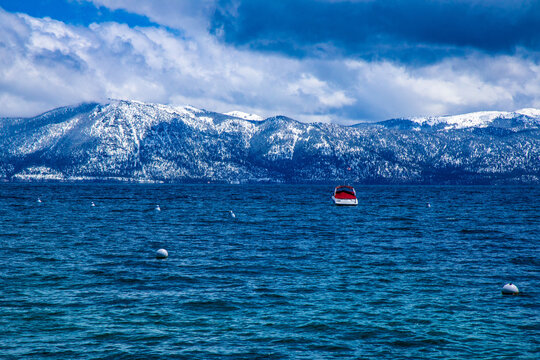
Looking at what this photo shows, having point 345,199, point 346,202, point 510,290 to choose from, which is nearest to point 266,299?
point 510,290

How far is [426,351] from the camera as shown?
19688mm

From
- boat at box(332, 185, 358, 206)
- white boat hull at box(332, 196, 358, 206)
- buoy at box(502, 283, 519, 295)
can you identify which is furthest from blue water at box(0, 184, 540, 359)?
boat at box(332, 185, 358, 206)

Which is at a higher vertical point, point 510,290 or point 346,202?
point 346,202

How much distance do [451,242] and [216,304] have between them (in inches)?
1320

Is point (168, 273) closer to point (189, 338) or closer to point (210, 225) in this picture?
point (189, 338)

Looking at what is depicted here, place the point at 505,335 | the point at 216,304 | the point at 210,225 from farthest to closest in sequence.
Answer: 1. the point at 210,225
2. the point at 216,304
3. the point at 505,335

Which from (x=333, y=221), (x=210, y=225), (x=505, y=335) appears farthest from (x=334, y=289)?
(x=333, y=221)

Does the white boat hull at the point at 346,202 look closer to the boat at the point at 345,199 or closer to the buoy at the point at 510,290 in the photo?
the boat at the point at 345,199

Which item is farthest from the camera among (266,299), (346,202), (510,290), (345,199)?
(345,199)

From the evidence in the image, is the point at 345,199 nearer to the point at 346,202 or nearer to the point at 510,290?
the point at 346,202

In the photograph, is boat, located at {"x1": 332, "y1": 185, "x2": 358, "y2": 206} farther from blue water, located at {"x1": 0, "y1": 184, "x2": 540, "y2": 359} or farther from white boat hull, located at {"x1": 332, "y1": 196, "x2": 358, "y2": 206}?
blue water, located at {"x1": 0, "y1": 184, "x2": 540, "y2": 359}

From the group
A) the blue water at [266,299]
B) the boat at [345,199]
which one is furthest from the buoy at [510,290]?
the boat at [345,199]

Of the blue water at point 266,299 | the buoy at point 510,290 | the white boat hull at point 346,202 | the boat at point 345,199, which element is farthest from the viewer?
the boat at point 345,199

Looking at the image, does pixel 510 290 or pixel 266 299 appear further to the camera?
pixel 510 290
